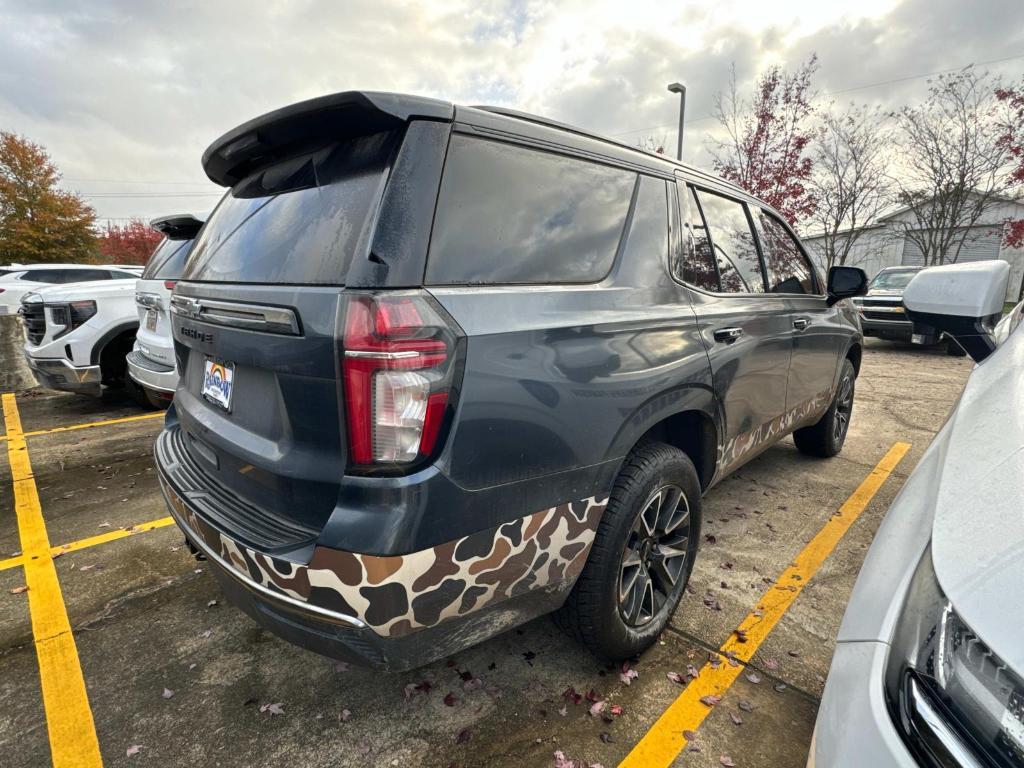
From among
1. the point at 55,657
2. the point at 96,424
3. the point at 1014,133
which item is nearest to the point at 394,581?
the point at 55,657

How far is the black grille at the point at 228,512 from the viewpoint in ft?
4.90

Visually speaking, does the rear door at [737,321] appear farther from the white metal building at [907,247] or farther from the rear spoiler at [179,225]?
the white metal building at [907,247]

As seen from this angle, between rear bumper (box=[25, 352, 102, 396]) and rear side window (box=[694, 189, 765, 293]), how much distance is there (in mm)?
6166

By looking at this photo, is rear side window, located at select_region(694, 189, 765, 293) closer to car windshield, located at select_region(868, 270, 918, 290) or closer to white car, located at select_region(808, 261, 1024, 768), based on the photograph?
white car, located at select_region(808, 261, 1024, 768)

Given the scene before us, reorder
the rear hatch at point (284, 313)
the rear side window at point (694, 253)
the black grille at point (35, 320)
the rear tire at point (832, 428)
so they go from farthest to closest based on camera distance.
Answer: the black grille at point (35, 320) < the rear tire at point (832, 428) < the rear side window at point (694, 253) < the rear hatch at point (284, 313)

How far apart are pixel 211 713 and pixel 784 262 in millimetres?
3713

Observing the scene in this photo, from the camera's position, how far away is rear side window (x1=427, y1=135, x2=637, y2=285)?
4.81 feet

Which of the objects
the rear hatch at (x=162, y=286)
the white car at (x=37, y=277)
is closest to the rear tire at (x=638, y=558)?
the rear hatch at (x=162, y=286)

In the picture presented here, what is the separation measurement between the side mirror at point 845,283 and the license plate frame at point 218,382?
361 centimetres

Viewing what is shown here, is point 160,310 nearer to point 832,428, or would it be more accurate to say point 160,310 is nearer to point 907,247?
point 832,428

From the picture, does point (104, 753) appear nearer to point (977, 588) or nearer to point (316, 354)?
point (316, 354)

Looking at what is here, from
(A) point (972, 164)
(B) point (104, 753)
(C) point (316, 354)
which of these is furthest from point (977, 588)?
(A) point (972, 164)

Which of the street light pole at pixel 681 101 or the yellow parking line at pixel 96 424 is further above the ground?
the street light pole at pixel 681 101

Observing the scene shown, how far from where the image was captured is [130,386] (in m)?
6.11
